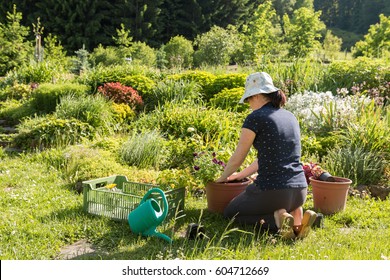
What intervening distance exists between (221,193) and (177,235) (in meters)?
0.69

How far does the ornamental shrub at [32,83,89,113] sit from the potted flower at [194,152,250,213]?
532cm

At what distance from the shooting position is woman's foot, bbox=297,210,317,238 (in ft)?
12.6

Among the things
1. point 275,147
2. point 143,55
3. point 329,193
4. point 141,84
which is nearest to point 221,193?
point 275,147

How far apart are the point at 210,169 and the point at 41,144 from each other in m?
3.63

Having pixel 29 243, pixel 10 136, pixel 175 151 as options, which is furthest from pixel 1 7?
pixel 29 243

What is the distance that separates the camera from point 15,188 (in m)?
5.43

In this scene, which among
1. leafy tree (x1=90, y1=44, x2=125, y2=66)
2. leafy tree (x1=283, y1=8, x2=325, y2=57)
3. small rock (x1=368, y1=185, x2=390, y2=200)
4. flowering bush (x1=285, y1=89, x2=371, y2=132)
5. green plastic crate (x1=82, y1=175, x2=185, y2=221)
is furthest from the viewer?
leafy tree (x1=283, y1=8, x2=325, y2=57)

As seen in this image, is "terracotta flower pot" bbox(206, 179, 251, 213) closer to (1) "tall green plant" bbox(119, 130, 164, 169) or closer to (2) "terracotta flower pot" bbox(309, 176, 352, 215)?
(2) "terracotta flower pot" bbox(309, 176, 352, 215)

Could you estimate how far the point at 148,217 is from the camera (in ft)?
12.6

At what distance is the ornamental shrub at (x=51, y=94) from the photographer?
30.5 feet

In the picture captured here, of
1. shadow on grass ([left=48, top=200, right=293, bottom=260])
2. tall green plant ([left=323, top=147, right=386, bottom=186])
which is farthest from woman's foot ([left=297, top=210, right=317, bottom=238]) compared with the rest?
tall green plant ([left=323, top=147, right=386, bottom=186])

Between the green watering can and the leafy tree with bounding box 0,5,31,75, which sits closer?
Result: the green watering can

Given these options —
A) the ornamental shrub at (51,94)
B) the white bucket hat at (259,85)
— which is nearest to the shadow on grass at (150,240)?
the white bucket hat at (259,85)

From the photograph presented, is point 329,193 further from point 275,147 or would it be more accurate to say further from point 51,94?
point 51,94
